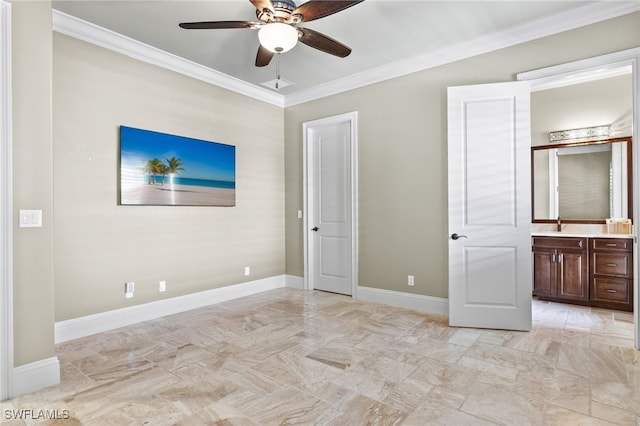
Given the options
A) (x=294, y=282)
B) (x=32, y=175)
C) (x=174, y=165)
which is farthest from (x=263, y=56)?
(x=294, y=282)

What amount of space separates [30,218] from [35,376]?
1.03 meters

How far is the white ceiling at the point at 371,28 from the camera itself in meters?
2.93

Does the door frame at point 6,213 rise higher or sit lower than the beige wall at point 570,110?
lower

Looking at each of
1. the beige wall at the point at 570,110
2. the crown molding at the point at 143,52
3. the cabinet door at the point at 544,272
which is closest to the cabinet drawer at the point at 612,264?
the cabinet door at the point at 544,272

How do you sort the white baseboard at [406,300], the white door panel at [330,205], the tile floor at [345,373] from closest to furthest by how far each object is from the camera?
the tile floor at [345,373], the white baseboard at [406,300], the white door panel at [330,205]

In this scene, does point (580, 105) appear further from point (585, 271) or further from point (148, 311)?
point (148, 311)

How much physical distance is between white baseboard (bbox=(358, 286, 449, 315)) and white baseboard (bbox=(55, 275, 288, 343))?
4.99 ft

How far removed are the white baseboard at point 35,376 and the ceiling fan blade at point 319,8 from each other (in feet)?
9.57

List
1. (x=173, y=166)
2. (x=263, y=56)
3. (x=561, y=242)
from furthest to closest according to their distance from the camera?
→ (x=561, y=242)
(x=173, y=166)
(x=263, y=56)

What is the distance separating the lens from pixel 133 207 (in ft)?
11.7

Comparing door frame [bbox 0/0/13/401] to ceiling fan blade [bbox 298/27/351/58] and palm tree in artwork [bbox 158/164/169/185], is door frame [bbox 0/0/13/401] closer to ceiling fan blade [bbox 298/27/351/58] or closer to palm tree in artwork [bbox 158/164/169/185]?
palm tree in artwork [bbox 158/164/169/185]

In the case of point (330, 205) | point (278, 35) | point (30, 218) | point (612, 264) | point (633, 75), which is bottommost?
point (612, 264)

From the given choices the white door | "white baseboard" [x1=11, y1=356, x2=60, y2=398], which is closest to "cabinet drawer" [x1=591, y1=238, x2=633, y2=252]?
the white door

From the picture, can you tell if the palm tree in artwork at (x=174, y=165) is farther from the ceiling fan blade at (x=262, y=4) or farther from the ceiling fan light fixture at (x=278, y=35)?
the ceiling fan blade at (x=262, y=4)
